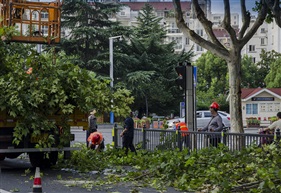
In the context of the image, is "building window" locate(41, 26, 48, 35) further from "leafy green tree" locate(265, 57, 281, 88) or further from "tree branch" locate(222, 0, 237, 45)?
"leafy green tree" locate(265, 57, 281, 88)

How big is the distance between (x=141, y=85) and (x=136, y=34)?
23.9 feet

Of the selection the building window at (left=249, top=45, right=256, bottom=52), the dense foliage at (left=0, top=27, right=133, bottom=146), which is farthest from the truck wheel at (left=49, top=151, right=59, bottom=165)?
the building window at (left=249, top=45, right=256, bottom=52)

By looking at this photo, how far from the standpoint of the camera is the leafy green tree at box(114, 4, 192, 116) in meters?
67.6

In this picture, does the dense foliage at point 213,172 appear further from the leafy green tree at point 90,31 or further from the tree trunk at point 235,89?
the leafy green tree at point 90,31

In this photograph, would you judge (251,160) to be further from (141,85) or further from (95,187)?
(141,85)

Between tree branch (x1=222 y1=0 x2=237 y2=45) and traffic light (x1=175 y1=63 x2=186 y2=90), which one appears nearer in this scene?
traffic light (x1=175 y1=63 x2=186 y2=90)

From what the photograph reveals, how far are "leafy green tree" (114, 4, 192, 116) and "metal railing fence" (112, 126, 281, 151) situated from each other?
43283mm

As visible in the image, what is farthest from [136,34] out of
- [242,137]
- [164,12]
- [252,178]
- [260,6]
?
[164,12]

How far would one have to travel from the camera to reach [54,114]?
17.0 metres

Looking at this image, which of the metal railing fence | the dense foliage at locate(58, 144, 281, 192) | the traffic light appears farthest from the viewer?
the traffic light

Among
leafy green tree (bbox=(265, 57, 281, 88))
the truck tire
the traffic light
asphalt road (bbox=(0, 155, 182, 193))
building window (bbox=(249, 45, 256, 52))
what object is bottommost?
asphalt road (bbox=(0, 155, 182, 193))

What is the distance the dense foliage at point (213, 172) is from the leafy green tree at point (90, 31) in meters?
49.7

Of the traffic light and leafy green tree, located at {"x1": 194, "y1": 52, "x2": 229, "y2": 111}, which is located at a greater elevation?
leafy green tree, located at {"x1": 194, "y1": 52, "x2": 229, "y2": 111}

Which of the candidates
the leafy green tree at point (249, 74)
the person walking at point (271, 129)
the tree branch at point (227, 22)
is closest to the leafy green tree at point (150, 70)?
the leafy green tree at point (249, 74)
